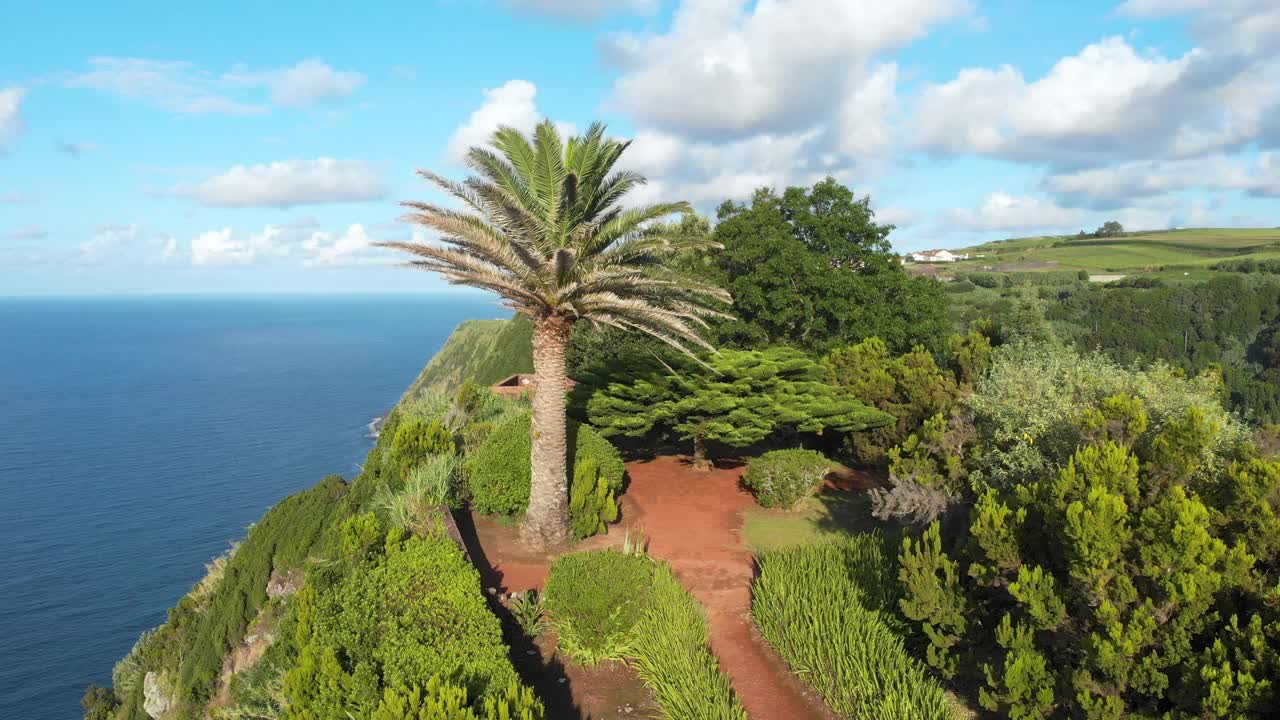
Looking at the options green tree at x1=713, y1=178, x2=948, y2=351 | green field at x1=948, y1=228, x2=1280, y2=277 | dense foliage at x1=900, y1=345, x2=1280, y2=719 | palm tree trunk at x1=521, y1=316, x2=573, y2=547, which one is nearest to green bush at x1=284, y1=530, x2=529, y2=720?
palm tree trunk at x1=521, y1=316, x2=573, y2=547

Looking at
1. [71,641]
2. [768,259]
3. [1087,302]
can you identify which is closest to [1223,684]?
[768,259]

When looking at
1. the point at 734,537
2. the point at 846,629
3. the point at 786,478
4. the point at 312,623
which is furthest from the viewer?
the point at 786,478

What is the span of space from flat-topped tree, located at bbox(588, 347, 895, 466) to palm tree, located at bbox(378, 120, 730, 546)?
409cm

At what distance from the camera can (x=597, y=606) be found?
28.2ft

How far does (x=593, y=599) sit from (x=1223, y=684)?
6285mm

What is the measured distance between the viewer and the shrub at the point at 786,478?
49.1ft

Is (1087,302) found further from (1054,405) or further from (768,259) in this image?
(1054,405)

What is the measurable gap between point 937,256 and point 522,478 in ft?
356

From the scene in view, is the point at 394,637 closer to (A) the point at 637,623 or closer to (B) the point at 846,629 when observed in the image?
(A) the point at 637,623

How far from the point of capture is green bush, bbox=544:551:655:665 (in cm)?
864

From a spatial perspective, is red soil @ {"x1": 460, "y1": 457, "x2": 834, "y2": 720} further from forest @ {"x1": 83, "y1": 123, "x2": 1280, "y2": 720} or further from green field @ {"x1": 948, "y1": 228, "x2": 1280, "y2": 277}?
green field @ {"x1": 948, "y1": 228, "x2": 1280, "y2": 277}

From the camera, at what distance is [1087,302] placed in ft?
229

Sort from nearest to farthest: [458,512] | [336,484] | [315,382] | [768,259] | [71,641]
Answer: [458,512], [768,259], [336,484], [71,641], [315,382]

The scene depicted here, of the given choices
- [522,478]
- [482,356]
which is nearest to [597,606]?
[522,478]
